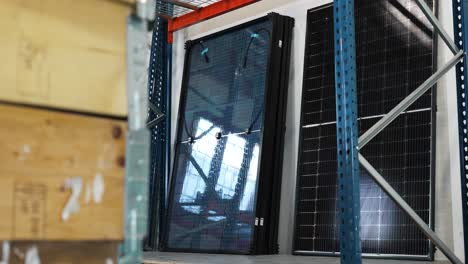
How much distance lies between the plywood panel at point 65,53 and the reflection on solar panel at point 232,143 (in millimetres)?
3673

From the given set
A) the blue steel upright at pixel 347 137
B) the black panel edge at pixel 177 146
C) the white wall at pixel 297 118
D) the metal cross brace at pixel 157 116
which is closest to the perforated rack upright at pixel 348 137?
the blue steel upright at pixel 347 137

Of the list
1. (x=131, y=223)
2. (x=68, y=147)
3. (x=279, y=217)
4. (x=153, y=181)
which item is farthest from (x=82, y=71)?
(x=153, y=181)

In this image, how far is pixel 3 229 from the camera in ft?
4.20

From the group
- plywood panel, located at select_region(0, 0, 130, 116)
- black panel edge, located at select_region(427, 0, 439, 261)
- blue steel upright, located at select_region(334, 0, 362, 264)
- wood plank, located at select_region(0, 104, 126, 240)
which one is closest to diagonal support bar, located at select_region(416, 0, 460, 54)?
black panel edge, located at select_region(427, 0, 439, 261)

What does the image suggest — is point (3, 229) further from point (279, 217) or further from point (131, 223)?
point (279, 217)

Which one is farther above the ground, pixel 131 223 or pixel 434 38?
pixel 434 38

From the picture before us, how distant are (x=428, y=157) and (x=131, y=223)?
334cm

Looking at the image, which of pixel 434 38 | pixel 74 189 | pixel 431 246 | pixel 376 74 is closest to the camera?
pixel 74 189

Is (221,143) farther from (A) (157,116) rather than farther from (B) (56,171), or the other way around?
(B) (56,171)

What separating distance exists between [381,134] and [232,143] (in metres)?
1.45

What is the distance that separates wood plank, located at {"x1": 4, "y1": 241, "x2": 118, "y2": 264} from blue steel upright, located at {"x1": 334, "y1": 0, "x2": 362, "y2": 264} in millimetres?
Answer: 1915

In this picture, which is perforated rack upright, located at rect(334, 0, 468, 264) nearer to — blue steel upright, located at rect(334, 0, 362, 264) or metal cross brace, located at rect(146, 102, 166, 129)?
blue steel upright, located at rect(334, 0, 362, 264)

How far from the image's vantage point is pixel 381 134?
15.3 ft

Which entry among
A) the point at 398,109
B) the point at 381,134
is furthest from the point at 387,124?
the point at 381,134
